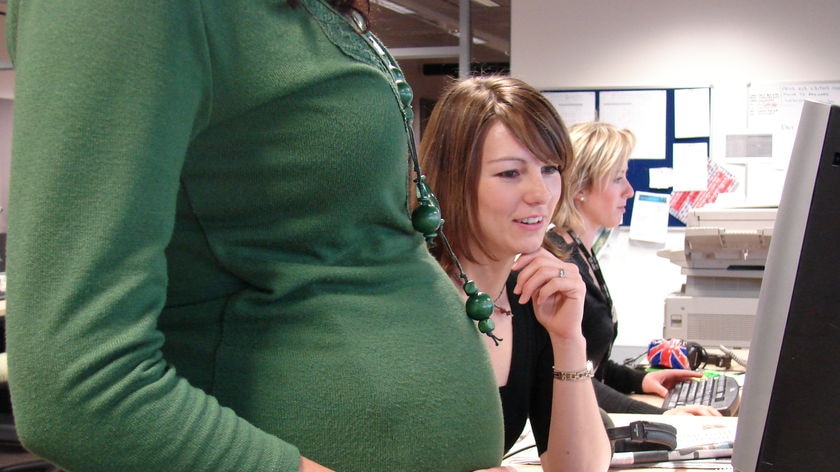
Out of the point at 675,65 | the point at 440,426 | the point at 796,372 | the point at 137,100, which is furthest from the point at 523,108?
the point at 675,65

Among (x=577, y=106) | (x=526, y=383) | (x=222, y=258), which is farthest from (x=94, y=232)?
(x=577, y=106)

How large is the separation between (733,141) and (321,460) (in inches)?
166

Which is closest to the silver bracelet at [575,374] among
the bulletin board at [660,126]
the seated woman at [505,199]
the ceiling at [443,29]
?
the seated woman at [505,199]

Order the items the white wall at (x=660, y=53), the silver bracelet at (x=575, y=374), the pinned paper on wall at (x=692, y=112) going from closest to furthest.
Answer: the silver bracelet at (x=575, y=374), the white wall at (x=660, y=53), the pinned paper on wall at (x=692, y=112)

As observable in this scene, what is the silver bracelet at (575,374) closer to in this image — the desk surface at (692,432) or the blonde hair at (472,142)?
the desk surface at (692,432)

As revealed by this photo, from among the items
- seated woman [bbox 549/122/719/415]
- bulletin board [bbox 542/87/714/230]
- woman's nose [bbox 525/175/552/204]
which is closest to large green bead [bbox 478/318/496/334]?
woman's nose [bbox 525/175/552/204]

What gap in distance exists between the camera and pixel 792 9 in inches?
168

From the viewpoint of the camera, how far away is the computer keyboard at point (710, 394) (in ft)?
6.90

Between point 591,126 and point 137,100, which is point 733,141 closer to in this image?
point 591,126

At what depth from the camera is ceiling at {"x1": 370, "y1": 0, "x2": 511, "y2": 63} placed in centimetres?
637

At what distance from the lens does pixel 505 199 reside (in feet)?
5.36

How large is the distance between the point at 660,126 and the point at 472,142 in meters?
3.09

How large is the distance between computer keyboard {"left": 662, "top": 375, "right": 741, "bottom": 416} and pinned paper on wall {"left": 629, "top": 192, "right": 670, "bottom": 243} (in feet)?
7.23

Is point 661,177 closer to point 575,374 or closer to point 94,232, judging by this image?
point 575,374
